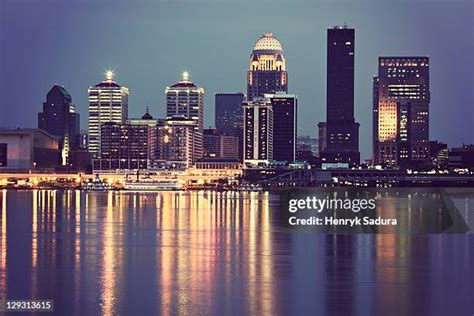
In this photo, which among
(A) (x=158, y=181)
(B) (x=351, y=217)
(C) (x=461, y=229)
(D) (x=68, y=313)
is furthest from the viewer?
(A) (x=158, y=181)

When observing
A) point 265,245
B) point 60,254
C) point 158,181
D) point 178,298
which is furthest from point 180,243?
point 158,181

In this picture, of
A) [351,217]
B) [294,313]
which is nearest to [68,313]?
[294,313]

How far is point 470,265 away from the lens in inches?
1399

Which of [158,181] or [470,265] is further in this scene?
[158,181]

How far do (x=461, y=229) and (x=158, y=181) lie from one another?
4947 inches

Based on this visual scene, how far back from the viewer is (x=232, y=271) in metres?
32.8

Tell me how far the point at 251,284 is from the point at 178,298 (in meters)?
3.36

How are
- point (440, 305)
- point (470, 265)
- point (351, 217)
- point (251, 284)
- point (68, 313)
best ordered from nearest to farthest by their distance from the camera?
1. point (68, 313)
2. point (440, 305)
3. point (251, 284)
4. point (470, 265)
5. point (351, 217)

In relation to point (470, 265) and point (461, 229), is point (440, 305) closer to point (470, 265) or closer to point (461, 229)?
point (470, 265)

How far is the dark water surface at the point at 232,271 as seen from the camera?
87.1ft

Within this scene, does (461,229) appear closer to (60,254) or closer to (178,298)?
(60,254)

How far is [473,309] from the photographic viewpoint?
26.1 meters

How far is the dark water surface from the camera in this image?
2656 centimetres

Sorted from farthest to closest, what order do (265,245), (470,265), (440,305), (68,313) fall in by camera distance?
(265,245) → (470,265) → (440,305) → (68,313)
